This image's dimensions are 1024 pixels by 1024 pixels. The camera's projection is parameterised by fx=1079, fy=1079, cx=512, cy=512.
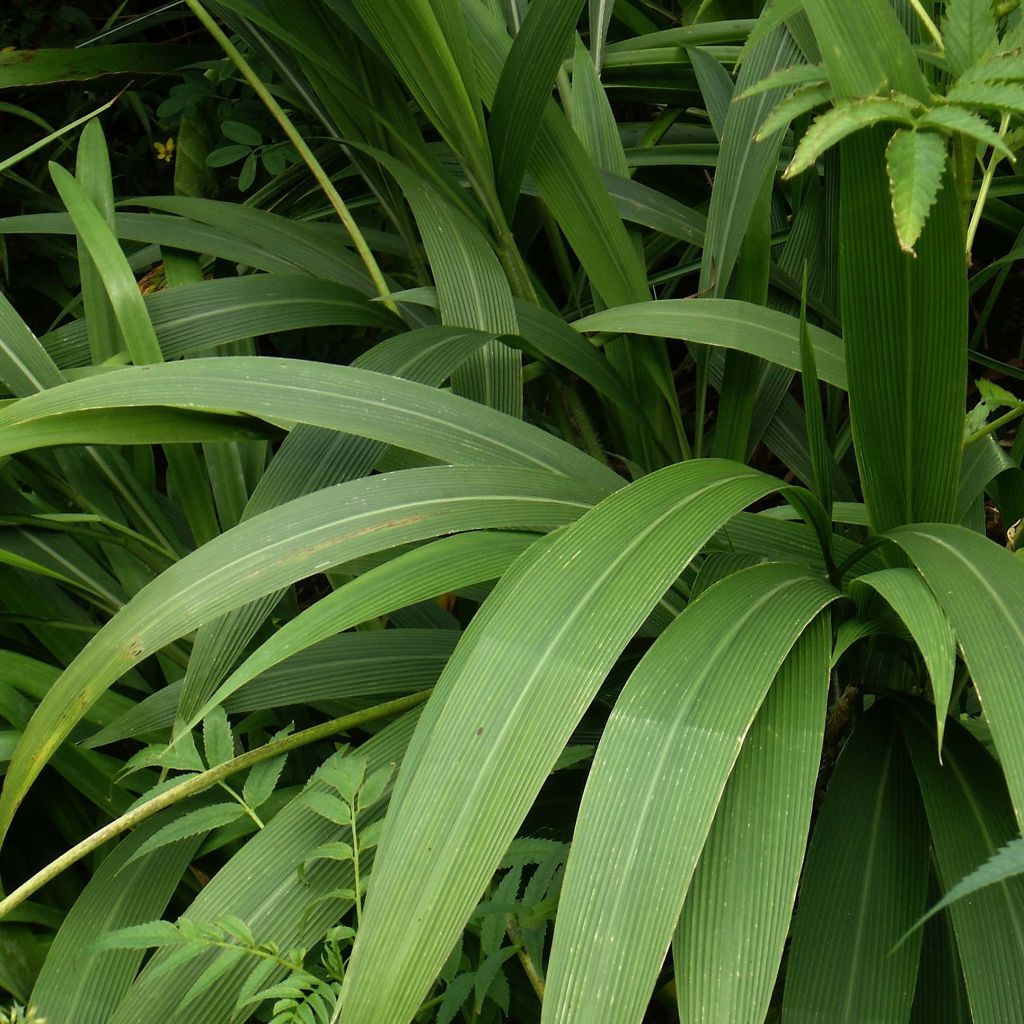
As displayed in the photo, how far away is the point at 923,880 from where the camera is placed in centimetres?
64

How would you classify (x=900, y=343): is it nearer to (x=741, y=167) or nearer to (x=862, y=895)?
(x=862, y=895)

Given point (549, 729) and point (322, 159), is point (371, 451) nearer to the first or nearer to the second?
point (549, 729)

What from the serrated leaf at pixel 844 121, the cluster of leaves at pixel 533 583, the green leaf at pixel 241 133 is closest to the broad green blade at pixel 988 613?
the cluster of leaves at pixel 533 583

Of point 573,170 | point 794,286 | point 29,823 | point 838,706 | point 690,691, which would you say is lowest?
point 29,823

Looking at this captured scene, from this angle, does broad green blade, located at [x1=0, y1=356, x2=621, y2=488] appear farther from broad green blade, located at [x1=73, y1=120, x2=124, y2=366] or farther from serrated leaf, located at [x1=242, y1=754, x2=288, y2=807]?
broad green blade, located at [x1=73, y1=120, x2=124, y2=366]

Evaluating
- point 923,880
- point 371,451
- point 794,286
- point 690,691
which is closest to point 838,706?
point 923,880

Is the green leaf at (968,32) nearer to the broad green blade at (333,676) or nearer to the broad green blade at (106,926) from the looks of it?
the broad green blade at (333,676)

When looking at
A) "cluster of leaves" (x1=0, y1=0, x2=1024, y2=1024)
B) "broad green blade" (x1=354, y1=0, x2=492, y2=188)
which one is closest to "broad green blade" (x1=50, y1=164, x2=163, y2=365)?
"cluster of leaves" (x1=0, y1=0, x2=1024, y2=1024)

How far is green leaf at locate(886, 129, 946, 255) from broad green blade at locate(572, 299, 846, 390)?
0.99 ft

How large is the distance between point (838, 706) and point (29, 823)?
717mm

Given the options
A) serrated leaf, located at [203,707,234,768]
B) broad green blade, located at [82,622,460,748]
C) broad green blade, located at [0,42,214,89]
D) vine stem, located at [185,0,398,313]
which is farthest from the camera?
broad green blade, located at [0,42,214,89]

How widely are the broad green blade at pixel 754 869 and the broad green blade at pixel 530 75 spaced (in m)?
0.63

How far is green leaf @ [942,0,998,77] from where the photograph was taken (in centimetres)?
61

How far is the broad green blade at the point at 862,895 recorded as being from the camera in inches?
23.4
